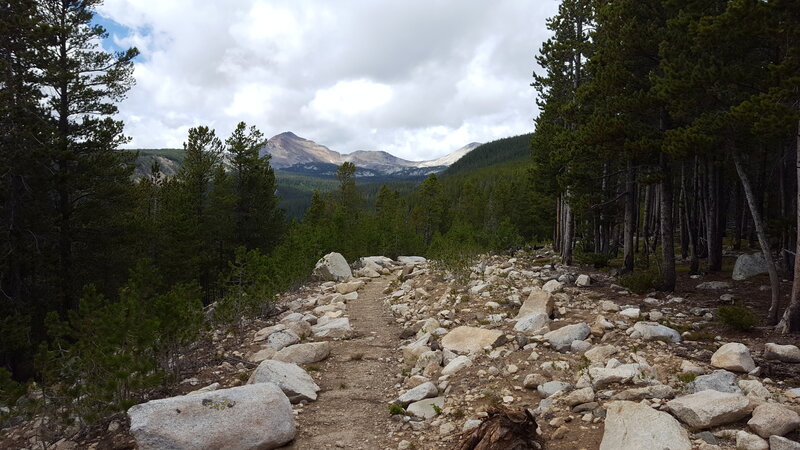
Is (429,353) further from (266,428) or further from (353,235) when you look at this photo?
(353,235)

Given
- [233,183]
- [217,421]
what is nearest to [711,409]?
[217,421]

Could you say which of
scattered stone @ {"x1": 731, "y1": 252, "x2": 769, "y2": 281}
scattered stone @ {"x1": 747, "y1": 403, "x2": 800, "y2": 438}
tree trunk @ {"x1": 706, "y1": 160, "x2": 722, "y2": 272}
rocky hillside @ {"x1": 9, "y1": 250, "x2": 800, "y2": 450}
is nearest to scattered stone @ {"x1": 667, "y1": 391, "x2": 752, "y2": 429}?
rocky hillside @ {"x1": 9, "y1": 250, "x2": 800, "y2": 450}

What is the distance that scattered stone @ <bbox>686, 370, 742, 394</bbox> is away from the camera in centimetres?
593

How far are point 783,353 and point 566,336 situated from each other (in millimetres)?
3307

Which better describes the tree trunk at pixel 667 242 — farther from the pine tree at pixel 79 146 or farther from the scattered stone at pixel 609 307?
the pine tree at pixel 79 146

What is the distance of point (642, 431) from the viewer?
193 inches

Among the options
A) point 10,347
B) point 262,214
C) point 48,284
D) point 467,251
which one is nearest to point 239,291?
point 10,347

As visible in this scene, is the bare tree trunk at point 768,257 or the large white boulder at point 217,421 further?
the bare tree trunk at point 768,257

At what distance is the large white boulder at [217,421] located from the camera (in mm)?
5598

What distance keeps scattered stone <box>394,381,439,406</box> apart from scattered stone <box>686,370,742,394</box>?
3754 mm

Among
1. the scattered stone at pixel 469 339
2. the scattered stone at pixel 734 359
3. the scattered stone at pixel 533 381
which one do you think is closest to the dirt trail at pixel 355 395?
the scattered stone at pixel 469 339

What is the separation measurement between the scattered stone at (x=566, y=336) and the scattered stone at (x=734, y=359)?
89.1 inches

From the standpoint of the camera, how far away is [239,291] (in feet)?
44.0

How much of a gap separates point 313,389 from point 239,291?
6.09 metres
